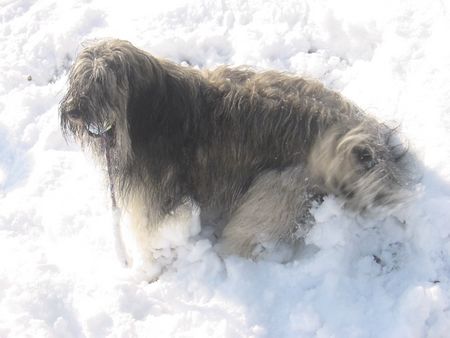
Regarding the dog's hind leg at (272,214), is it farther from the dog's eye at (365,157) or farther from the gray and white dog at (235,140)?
the dog's eye at (365,157)

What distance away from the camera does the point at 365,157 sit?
113 inches

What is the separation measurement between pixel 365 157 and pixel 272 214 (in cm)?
60

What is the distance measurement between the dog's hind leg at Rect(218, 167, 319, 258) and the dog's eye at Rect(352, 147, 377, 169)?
293 millimetres

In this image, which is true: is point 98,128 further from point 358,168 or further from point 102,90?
point 358,168

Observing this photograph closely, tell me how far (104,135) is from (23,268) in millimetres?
1186

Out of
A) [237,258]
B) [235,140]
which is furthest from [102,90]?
[237,258]

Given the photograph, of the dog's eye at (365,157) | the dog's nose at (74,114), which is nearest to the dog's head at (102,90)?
the dog's nose at (74,114)

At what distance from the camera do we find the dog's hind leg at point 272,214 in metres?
2.96

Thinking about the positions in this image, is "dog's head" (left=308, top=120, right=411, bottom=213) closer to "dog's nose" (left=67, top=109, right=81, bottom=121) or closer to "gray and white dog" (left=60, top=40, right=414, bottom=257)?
"gray and white dog" (left=60, top=40, right=414, bottom=257)

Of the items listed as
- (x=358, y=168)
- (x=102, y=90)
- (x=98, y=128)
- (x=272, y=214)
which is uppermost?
(x=102, y=90)

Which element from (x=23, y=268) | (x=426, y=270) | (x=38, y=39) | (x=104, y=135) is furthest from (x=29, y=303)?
(x=38, y=39)

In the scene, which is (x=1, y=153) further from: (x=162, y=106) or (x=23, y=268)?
(x=162, y=106)

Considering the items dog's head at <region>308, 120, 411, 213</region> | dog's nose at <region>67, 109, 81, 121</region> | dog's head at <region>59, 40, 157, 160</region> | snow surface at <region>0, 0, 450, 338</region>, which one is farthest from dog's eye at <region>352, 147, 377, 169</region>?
dog's nose at <region>67, 109, 81, 121</region>

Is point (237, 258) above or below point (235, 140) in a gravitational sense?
below
